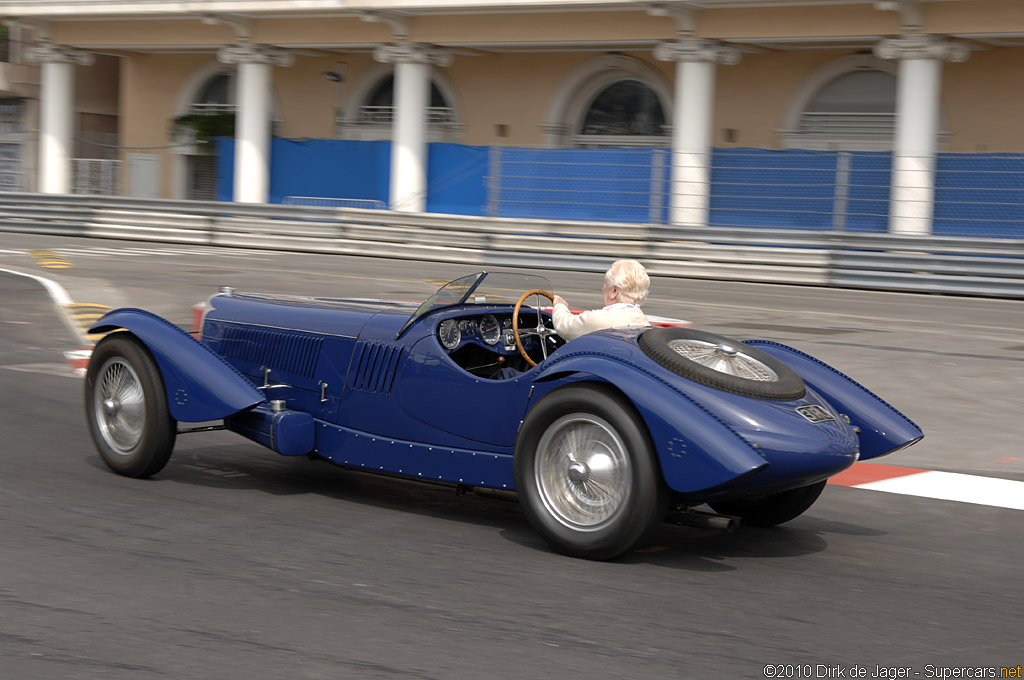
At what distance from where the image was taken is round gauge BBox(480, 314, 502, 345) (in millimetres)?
5586

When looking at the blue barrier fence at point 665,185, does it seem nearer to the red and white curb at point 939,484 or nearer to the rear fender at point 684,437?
the red and white curb at point 939,484

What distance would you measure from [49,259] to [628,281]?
1629 centimetres

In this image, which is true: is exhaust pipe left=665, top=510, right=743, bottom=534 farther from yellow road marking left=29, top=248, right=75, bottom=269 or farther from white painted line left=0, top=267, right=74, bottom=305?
yellow road marking left=29, top=248, right=75, bottom=269

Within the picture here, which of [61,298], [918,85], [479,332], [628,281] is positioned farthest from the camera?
[918,85]

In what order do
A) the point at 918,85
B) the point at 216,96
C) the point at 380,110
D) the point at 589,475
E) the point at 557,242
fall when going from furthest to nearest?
the point at 216,96 → the point at 380,110 → the point at 557,242 → the point at 918,85 → the point at 589,475

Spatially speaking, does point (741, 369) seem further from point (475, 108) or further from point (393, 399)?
point (475, 108)

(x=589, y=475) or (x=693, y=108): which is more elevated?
(x=693, y=108)

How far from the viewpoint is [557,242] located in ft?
71.3

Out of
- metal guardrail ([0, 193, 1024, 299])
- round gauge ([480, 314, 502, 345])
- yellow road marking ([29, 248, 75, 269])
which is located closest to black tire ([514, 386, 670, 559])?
round gauge ([480, 314, 502, 345])

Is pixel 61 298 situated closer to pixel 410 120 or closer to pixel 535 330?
pixel 535 330

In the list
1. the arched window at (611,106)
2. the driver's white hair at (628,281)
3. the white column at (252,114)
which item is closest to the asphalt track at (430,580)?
the driver's white hair at (628,281)

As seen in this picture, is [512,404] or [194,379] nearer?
[512,404]

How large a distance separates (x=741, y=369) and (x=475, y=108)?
79.3 feet

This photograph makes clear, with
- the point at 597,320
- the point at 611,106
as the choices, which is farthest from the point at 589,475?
the point at 611,106
